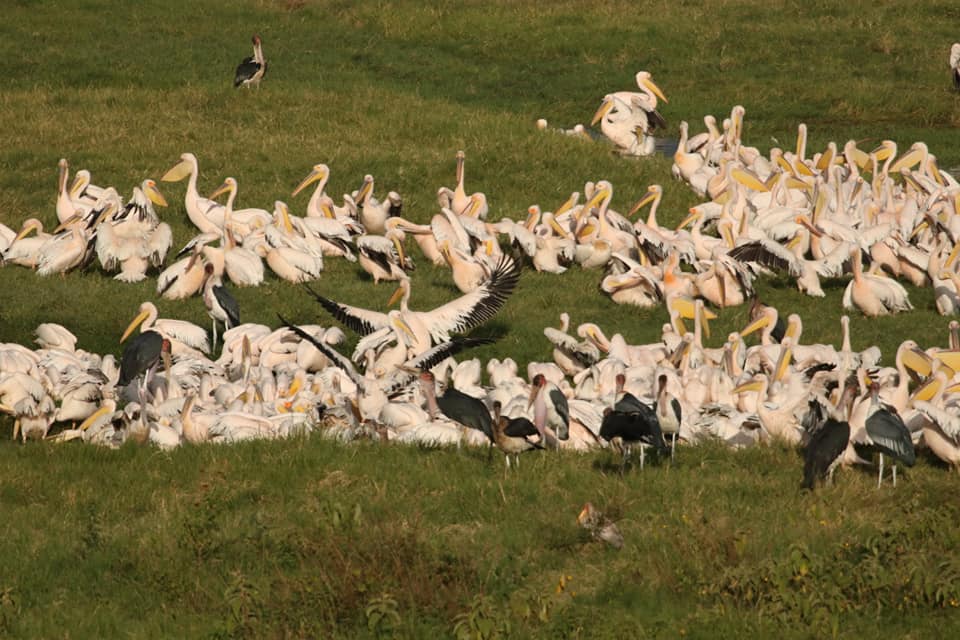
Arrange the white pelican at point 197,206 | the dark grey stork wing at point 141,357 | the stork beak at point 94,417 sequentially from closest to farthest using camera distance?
the stork beak at point 94,417
the dark grey stork wing at point 141,357
the white pelican at point 197,206

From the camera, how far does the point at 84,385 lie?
11.8 meters

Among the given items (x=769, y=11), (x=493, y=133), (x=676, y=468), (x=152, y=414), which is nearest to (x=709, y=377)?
(x=676, y=468)

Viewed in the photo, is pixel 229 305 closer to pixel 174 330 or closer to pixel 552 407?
pixel 174 330

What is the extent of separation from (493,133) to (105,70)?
303 inches

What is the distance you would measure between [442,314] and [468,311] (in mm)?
258

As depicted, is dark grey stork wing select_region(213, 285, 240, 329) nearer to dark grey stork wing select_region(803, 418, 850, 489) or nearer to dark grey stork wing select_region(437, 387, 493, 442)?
dark grey stork wing select_region(437, 387, 493, 442)

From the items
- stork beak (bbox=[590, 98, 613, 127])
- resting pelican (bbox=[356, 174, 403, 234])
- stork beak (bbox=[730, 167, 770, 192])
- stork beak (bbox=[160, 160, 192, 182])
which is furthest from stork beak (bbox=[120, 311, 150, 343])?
stork beak (bbox=[590, 98, 613, 127])

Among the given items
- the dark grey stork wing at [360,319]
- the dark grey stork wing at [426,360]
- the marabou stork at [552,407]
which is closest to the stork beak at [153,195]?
the dark grey stork wing at [360,319]

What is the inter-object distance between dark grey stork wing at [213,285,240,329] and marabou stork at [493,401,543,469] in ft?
15.3

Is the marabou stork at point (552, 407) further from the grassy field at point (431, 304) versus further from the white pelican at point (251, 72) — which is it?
the white pelican at point (251, 72)

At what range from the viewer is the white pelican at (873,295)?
14641 millimetres

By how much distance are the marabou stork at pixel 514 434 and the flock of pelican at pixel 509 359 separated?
1 centimetres

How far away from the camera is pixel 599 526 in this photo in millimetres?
8617

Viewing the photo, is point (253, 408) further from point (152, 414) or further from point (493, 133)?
point (493, 133)
